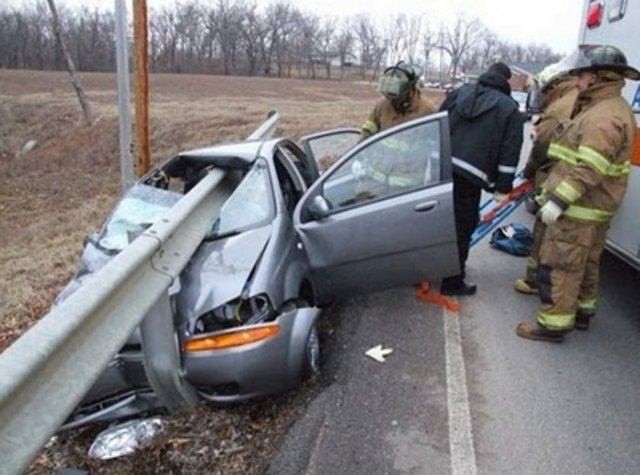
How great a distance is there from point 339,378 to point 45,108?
2491 centimetres

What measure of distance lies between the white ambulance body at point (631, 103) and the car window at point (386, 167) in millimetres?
1426

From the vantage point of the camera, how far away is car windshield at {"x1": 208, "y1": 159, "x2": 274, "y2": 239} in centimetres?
403

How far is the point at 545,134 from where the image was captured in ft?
15.8

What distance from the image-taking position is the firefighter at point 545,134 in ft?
15.9

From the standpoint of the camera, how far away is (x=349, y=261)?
4.18 m

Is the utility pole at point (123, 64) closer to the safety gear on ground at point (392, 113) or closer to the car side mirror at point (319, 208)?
the safety gear on ground at point (392, 113)

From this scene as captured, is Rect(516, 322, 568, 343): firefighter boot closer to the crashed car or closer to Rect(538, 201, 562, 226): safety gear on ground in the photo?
the crashed car

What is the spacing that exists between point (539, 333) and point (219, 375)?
2.29 metres

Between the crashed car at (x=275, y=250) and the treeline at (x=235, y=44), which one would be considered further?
the treeline at (x=235, y=44)

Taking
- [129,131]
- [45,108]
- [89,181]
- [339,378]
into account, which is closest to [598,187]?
[339,378]

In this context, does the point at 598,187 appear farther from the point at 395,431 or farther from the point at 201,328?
the point at 201,328

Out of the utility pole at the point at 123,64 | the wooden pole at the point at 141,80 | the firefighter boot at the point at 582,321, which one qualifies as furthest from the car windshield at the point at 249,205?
the wooden pole at the point at 141,80

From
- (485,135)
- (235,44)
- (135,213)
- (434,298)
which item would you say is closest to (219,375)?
(135,213)

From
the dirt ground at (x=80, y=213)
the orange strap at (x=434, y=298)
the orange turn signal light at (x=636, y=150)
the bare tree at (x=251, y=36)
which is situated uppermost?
the bare tree at (x=251, y=36)
